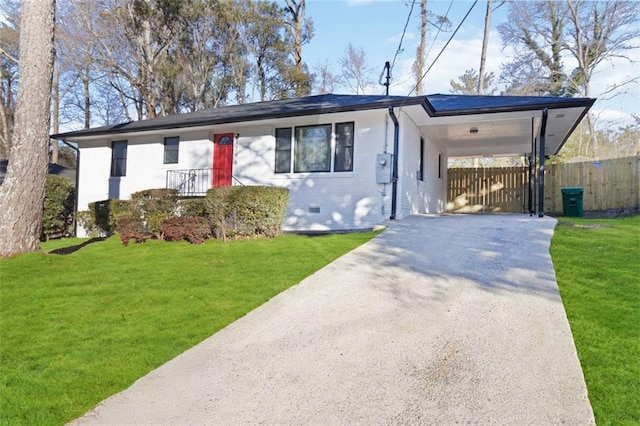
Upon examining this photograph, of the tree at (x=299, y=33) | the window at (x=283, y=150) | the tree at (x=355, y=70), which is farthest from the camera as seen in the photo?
the tree at (x=355, y=70)

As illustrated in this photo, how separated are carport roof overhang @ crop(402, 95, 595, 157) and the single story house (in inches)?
1.1

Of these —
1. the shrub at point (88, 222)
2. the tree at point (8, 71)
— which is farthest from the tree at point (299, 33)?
the shrub at point (88, 222)

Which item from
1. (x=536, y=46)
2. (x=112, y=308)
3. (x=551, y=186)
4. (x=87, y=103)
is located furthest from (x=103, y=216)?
(x=536, y=46)

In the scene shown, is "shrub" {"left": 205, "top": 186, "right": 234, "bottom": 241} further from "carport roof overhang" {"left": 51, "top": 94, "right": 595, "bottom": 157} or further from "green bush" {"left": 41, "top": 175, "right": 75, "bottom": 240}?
"green bush" {"left": 41, "top": 175, "right": 75, "bottom": 240}

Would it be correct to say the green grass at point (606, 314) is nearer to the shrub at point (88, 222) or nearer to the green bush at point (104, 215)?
the green bush at point (104, 215)

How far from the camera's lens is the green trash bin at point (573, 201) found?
12602 mm

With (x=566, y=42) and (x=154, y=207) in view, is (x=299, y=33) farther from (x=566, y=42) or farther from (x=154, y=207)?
(x=154, y=207)

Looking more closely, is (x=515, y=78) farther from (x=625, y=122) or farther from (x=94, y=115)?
(x=94, y=115)

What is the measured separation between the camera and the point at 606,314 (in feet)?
12.2

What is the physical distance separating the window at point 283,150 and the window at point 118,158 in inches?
235

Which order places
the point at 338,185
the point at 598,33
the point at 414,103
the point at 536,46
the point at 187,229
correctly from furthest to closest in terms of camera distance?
the point at 536,46, the point at 598,33, the point at 338,185, the point at 414,103, the point at 187,229

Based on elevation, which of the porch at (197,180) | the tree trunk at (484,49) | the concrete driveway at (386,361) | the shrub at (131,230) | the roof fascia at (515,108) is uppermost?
the tree trunk at (484,49)

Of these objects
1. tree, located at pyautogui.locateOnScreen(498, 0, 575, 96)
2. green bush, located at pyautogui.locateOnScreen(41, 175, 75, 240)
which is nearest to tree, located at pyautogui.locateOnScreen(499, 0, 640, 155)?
tree, located at pyautogui.locateOnScreen(498, 0, 575, 96)

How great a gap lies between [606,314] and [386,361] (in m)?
2.11
